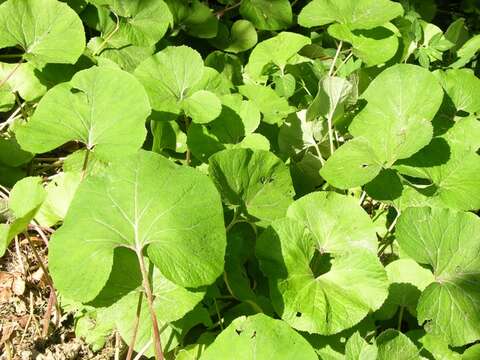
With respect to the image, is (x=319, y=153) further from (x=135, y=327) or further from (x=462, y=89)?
(x=135, y=327)

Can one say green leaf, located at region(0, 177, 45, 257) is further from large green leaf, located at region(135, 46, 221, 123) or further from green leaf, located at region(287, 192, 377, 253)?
green leaf, located at region(287, 192, 377, 253)

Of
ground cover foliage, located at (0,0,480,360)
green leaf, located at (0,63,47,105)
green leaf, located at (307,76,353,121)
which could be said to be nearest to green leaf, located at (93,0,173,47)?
ground cover foliage, located at (0,0,480,360)

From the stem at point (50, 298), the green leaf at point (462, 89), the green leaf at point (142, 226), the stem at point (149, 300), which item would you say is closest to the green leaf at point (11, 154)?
the stem at point (50, 298)

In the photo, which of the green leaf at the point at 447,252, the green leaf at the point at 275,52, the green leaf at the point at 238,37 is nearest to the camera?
the green leaf at the point at 447,252

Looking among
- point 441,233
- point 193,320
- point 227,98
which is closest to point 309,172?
point 227,98

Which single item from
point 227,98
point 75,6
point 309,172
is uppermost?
point 75,6

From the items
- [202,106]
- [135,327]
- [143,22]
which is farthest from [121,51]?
[135,327]

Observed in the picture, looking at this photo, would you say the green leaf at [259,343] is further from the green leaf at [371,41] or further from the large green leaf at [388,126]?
the green leaf at [371,41]

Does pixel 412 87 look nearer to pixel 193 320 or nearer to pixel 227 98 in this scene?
pixel 227 98
